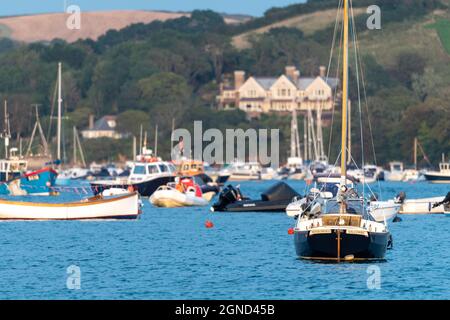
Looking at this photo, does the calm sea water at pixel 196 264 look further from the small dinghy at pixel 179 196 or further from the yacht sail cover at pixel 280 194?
the small dinghy at pixel 179 196

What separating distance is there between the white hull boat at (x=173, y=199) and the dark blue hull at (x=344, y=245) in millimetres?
48606

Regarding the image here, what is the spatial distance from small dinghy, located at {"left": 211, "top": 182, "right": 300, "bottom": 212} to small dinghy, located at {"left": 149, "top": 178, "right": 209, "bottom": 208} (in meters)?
5.52

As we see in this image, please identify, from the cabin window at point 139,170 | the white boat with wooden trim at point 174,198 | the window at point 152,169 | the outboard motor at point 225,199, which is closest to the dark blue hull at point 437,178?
the window at point 152,169

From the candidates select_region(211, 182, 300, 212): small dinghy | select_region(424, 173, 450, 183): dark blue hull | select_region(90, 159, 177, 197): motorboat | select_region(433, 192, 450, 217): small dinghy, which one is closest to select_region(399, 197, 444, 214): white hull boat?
select_region(433, 192, 450, 217): small dinghy

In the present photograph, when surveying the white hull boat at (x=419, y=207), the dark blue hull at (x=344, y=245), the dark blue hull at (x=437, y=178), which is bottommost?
the dark blue hull at (x=437, y=178)

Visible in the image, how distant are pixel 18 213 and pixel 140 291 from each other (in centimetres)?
3405

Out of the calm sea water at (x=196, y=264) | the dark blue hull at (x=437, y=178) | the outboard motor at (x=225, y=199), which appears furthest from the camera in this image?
the dark blue hull at (x=437, y=178)

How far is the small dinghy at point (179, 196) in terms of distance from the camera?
11106cm

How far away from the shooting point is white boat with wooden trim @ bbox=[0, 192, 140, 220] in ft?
288

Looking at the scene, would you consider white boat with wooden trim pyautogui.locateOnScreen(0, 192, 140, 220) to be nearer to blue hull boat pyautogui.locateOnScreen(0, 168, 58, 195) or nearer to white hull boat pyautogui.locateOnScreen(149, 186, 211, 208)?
white hull boat pyautogui.locateOnScreen(149, 186, 211, 208)

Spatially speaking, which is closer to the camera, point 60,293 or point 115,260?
point 60,293
